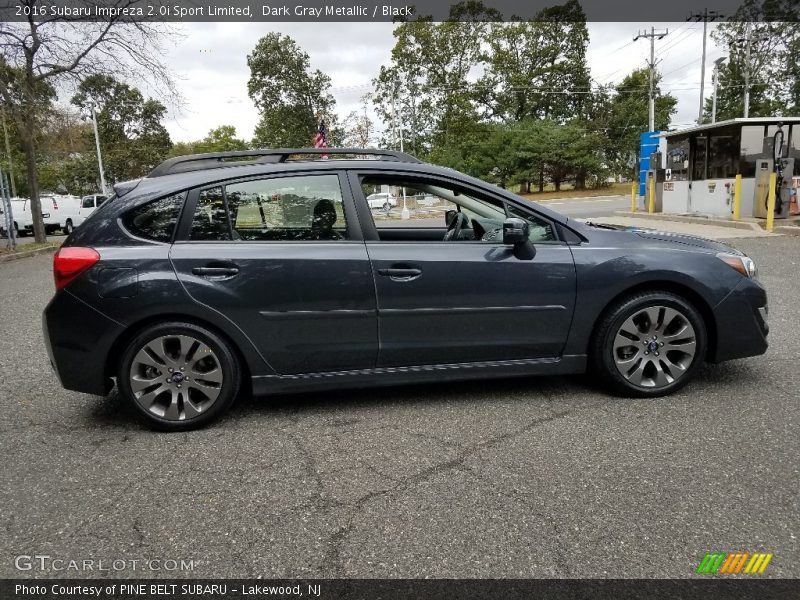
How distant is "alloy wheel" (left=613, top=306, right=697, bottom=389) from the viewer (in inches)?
147

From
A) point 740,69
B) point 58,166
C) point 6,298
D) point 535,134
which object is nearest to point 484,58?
point 535,134

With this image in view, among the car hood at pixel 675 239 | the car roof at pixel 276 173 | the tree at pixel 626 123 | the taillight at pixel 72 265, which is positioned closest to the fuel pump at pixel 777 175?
the car hood at pixel 675 239

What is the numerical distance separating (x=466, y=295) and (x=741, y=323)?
1850 mm

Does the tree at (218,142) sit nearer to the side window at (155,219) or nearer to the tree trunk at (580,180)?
the tree trunk at (580,180)

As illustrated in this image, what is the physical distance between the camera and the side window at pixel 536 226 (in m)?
3.79

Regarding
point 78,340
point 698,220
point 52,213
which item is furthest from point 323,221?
point 52,213

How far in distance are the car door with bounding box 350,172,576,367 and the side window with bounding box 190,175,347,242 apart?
Answer: 19 cm

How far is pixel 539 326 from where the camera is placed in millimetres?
3703

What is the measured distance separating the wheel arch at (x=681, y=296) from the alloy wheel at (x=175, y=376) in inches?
94.3

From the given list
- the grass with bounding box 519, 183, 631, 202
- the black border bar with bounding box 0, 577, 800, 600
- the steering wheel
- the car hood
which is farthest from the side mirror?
the grass with bounding box 519, 183, 631, 202

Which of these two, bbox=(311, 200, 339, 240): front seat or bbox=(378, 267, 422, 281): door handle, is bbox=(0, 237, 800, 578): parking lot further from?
bbox=(311, 200, 339, 240): front seat

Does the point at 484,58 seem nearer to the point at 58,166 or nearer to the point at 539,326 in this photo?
the point at 58,166

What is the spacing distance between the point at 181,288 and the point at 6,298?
7.26 m

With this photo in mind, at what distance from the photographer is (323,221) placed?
365 centimetres
